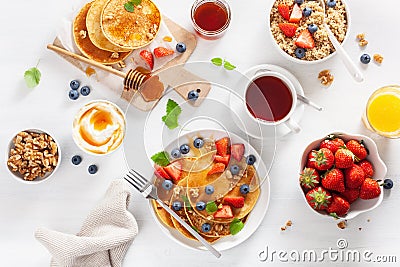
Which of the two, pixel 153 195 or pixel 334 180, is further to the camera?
pixel 153 195

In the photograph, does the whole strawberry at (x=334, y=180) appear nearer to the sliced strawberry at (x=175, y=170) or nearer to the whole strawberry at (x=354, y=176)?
the whole strawberry at (x=354, y=176)

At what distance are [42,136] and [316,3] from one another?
102 cm

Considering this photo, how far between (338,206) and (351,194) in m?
0.06

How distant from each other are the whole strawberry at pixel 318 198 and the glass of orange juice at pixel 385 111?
0.30 meters

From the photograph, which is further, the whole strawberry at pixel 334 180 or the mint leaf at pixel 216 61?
the mint leaf at pixel 216 61

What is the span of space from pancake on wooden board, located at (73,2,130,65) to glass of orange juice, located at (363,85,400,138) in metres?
0.85

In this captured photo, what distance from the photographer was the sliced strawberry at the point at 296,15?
5.99 ft

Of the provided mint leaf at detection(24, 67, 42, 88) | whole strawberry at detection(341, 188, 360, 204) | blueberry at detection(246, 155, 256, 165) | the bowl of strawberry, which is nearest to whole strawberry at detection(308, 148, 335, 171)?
the bowl of strawberry

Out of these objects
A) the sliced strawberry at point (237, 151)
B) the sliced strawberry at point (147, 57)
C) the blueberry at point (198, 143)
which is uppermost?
the sliced strawberry at point (147, 57)

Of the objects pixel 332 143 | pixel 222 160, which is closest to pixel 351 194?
pixel 332 143

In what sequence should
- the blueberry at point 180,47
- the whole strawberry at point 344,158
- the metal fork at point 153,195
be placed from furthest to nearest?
1. the blueberry at point 180,47
2. the metal fork at point 153,195
3. the whole strawberry at point 344,158

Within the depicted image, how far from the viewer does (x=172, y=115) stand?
186 centimetres

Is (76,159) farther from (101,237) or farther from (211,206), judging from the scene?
(211,206)

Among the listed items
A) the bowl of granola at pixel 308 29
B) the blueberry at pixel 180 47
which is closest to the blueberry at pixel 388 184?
the bowl of granola at pixel 308 29
